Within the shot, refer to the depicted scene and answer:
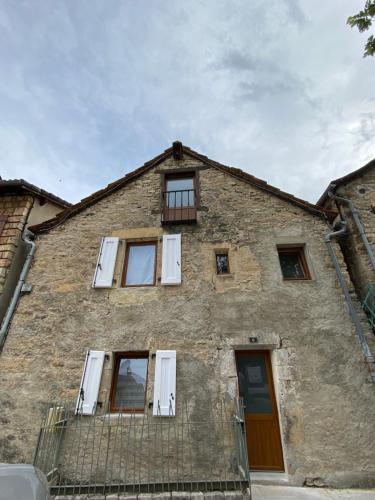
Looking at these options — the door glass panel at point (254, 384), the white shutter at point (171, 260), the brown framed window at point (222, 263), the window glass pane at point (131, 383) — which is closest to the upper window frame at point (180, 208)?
the white shutter at point (171, 260)

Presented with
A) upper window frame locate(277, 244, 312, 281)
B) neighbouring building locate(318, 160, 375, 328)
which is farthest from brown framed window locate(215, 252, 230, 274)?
neighbouring building locate(318, 160, 375, 328)

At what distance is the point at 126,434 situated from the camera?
4.31m

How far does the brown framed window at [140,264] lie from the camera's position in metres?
5.91

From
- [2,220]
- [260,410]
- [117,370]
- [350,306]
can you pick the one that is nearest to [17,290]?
[2,220]

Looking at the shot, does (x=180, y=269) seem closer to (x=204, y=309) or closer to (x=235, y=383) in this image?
(x=204, y=309)

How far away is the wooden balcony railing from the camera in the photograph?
6458 millimetres

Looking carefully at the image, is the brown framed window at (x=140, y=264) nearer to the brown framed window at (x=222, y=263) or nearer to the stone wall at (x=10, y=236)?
the brown framed window at (x=222, y=263)

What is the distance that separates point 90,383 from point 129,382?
2.22 ft

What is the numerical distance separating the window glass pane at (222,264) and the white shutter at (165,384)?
1.99 meters

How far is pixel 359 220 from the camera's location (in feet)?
20.5

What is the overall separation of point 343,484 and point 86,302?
522 centimetres

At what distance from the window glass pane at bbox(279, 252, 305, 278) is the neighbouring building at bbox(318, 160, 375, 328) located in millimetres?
1218

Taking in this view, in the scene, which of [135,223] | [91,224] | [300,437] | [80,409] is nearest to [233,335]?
[300,437]

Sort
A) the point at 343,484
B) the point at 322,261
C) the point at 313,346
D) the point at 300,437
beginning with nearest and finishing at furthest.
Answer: the point at 343,484, the point at 300,437, the point at 313,346, the point at 322,261
